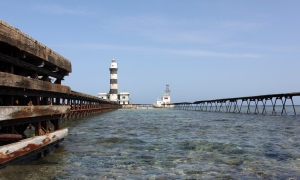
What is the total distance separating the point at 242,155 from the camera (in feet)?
29.9

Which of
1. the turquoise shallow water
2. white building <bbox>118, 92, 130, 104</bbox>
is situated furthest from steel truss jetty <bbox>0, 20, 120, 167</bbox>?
white building <bbox>118, 92, 130, 104</bbox>

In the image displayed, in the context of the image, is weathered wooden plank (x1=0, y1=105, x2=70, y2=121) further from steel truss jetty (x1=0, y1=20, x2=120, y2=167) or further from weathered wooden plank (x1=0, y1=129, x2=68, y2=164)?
weathered wooden plank (x1=0, y1=129, x2=68, y2=164)

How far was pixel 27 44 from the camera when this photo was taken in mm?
6270

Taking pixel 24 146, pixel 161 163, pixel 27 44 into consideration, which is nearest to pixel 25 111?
pixel 24 146

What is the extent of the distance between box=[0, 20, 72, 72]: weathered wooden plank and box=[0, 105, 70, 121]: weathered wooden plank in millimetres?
1239

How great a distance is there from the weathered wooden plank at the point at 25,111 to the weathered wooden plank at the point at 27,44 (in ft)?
4.07

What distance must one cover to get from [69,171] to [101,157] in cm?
184

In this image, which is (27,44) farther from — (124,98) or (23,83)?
(124,98)

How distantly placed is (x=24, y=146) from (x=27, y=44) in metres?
2.21

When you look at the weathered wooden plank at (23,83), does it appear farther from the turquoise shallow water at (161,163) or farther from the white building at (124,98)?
the white building at (124,98)

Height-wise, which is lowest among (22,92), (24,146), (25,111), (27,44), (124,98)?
(24,146)

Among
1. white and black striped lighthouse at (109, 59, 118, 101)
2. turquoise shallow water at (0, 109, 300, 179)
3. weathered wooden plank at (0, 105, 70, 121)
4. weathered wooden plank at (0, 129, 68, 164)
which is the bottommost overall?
turquoise shallow water at (0, 109, 300, 179)

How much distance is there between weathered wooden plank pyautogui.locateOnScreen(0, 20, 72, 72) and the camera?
5.35m

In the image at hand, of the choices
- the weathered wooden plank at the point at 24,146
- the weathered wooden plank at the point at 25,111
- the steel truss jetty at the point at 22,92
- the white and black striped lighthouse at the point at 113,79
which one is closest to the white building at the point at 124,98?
the white and black striped lighthouse at the point at 113,79
